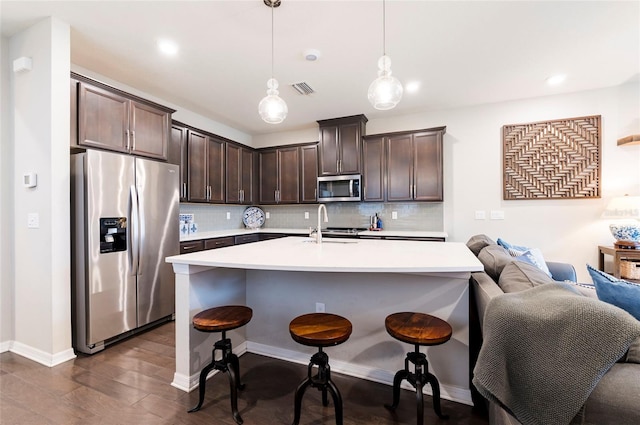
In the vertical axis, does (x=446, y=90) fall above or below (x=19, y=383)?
above

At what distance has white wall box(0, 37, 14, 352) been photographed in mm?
2477

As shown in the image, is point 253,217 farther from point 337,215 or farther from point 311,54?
point 311,54

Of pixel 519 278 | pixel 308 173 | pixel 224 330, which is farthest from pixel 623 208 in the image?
pixel 224 330

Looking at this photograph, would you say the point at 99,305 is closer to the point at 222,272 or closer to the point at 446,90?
the point at 222,272

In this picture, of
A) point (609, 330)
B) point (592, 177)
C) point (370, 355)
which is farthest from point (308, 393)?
point (592, 177)

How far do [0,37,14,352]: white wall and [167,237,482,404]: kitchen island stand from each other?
183 centimetres

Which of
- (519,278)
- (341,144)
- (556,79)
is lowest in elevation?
(519,278)

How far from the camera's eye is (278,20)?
7.48 ft

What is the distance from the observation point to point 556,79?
131 inches

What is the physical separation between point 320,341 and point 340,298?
675 mm

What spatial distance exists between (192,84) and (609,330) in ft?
13.2

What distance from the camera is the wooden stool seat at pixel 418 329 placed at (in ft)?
4.73

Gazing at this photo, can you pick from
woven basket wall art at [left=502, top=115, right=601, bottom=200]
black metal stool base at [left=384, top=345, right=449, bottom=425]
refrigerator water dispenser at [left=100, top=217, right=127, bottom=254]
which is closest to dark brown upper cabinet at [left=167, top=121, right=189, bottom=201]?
refrigerator water dispenser at [left=100, top=217, right=127, bottom=254]

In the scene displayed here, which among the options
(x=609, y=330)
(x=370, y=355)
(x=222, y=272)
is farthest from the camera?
(x=222, y=272)
